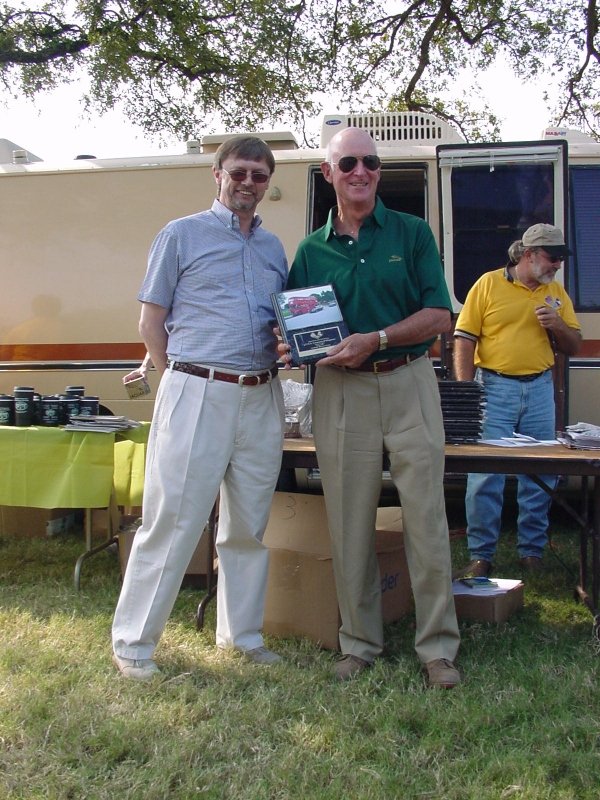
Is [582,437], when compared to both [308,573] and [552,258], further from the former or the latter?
[308,573]

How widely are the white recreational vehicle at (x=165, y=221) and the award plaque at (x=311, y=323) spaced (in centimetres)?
249

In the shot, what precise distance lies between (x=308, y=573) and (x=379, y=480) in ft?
2.14

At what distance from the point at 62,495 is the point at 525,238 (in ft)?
8.91

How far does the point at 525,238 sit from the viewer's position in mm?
4355

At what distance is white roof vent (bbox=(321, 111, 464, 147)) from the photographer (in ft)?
18.7

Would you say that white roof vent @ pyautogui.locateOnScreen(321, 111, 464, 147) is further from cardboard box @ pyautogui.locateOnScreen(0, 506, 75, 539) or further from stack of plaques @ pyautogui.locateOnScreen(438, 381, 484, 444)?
cardboard box @ pyautogui.locateOnScreen(0, 506, 75, 539)

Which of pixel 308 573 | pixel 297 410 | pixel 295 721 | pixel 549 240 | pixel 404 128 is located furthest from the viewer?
pixel 404 128

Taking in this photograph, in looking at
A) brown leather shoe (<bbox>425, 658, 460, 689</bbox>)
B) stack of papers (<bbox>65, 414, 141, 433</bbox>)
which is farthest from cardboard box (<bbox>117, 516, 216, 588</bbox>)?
brown leather shoe (<bbox>425, 658, 460, 689</bbox>)

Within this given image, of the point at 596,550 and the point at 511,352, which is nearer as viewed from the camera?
the point at 596,550

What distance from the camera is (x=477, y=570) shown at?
438cm

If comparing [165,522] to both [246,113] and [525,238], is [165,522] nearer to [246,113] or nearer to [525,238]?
[525,238]

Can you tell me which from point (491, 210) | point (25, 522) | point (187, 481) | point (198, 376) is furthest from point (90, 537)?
point (491, 210)

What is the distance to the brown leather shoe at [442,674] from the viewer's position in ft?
9.76

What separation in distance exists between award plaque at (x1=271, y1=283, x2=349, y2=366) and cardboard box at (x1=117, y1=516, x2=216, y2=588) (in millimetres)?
1702
